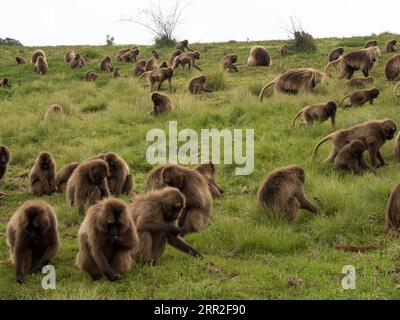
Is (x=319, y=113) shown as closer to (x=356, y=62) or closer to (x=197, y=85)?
(x=356, y=62)

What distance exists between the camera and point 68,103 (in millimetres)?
16406

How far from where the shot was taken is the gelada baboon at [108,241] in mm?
6055

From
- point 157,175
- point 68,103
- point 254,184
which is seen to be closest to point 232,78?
point 68,103

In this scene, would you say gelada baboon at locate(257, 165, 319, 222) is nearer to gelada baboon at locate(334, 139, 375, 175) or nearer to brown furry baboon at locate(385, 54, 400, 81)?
gelada baboon at locate(334, 139, 375, 175)

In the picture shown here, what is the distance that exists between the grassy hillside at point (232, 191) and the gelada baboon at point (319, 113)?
0.28 metres

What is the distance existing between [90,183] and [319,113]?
552 cm

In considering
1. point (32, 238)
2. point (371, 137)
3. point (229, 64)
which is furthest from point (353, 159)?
point (229, 64)

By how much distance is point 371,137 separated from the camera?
9.97 m

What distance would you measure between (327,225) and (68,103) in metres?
10.6

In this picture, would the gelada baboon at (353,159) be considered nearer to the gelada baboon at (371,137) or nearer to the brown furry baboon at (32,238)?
the gelada baboon at (371,137)

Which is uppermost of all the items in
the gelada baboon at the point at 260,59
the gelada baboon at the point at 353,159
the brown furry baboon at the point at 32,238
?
the gelada baboon at the point at 260,59

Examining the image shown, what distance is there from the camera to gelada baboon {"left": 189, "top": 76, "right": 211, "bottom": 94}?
16984 millimetres

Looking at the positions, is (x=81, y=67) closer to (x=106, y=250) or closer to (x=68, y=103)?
(x=68, y=103)

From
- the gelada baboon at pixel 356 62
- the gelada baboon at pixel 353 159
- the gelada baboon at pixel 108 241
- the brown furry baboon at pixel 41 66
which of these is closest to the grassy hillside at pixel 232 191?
the gelada baboon at pixel 108 241
